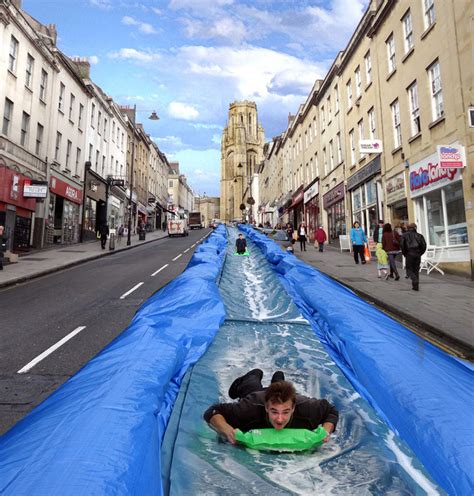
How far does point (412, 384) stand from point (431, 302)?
18.0ft

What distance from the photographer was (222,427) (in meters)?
2.64

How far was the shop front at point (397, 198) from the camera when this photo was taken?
14421 mm

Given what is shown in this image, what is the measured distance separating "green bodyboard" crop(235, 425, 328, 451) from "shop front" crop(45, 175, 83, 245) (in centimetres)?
2197

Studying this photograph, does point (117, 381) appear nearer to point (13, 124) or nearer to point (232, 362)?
point (232, 362)

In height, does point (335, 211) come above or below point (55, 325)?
above

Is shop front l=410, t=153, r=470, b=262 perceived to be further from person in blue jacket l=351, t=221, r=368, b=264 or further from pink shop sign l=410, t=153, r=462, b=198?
person in blue jacket l=351, t=221, r=368, b=264

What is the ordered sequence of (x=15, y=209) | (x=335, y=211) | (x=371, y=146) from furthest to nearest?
(x=335, y=211)
(x=15, y=209)
(x=371, y=146)

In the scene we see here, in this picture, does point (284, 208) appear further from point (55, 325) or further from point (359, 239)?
point (55, 325)

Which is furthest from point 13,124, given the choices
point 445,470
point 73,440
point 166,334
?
point 445,470

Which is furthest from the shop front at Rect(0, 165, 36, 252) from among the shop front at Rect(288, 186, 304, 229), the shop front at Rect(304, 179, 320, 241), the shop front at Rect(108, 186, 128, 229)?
the shop front at Rect(288, 186, 304, 229)

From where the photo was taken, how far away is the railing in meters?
16.4

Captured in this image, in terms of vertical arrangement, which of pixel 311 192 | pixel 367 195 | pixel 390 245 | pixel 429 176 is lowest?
pixel 390 245

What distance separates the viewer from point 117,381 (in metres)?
2.71

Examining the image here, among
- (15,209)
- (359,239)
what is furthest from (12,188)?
(359,239)
